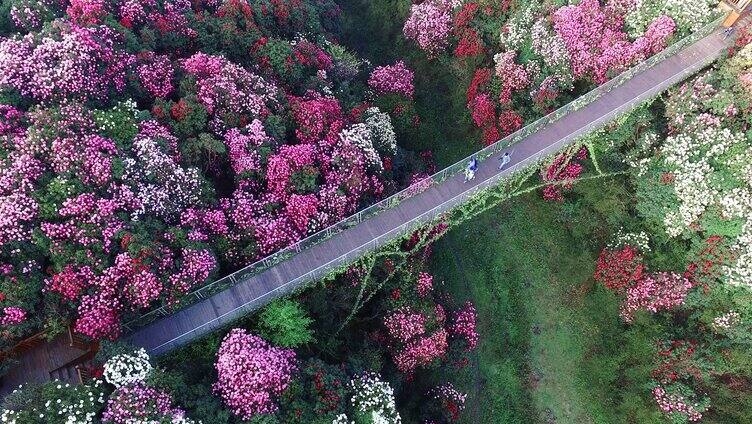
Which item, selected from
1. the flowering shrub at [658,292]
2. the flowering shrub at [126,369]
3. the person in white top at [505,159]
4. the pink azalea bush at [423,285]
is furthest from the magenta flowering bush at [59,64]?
the flowering shrub at [658,292]

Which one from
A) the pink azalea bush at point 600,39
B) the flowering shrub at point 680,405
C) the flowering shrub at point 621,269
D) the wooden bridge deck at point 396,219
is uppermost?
the pink azalea bush at point 600,39

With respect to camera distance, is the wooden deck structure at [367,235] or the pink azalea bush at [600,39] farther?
the pink azalea bush at [600,39]

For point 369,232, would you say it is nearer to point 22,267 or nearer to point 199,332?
point 199,332

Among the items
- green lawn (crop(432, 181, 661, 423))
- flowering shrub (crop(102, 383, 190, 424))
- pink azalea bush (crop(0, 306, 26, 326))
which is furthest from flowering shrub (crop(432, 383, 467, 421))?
pink azalea bush (crop(0, 306, 26, 326))

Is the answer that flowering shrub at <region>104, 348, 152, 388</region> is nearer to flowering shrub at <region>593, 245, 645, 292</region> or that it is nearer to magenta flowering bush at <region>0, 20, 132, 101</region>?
magenta flowering bush at <region>0, 20, 132, 101</region>

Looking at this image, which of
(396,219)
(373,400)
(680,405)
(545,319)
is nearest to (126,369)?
(373,400)

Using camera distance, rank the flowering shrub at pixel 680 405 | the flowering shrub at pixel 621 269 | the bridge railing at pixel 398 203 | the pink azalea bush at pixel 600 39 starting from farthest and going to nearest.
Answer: the pink azalea bush at pixel 600 39, the flowering shrub at pixel 621 269, the flowering shrub at pixel 680 405, the bridge railing at pixel 398 203

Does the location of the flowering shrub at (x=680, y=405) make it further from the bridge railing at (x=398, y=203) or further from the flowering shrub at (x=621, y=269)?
the bridge railing at (x=398, y=203)
